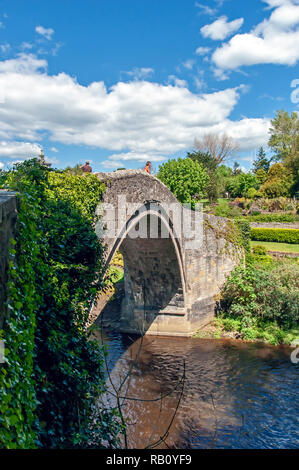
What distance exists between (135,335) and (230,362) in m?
4.18

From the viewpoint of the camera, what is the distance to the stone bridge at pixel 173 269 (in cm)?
1295

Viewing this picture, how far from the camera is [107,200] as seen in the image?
310 inches

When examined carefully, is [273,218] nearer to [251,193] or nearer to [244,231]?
[251,193]

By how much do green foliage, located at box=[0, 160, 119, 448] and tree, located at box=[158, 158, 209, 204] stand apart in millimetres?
25948

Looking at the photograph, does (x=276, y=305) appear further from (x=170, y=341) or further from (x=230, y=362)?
(x=170, y=341)

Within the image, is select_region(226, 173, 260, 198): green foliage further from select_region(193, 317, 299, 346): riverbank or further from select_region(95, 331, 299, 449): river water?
select_region(95, 331, 299, 449): river water

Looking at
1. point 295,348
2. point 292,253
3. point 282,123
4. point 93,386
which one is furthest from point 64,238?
point 282,123

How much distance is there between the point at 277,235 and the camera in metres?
24.9

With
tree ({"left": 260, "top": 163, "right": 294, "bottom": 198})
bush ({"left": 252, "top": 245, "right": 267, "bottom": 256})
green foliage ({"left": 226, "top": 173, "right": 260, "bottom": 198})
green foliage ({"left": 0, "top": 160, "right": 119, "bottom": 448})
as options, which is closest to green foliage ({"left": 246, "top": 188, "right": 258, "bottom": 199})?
tree ({"left": 260, "top": 163, "right": 294, "bottom": 198})

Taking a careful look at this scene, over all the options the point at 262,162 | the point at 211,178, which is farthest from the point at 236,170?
the point at 211,178

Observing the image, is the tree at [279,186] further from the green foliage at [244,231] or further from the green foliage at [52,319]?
the green foliage at [52,319]

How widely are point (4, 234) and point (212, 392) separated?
883 cm

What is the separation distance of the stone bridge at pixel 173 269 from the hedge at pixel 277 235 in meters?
9.51

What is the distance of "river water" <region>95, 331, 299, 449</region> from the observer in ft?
27.2
